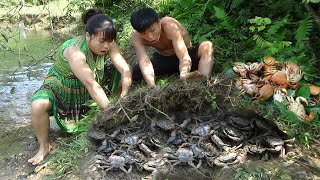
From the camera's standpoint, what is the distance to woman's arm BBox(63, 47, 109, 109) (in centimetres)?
376

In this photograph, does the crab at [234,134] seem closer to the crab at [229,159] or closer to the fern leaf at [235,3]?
the crab at [229,159]

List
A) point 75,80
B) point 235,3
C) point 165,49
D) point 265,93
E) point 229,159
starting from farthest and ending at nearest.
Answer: point 235,3 < point 165,49 < point 75,80 < point 265,93 < point 229,159

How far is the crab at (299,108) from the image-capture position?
3582 millimetres

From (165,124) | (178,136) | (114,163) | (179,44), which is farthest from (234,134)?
(179,44)

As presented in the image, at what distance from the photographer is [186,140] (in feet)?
11.7

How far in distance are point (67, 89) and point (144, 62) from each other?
0.94 m

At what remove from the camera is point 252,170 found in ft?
10.3

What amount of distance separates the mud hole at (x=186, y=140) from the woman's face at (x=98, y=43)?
0.60m

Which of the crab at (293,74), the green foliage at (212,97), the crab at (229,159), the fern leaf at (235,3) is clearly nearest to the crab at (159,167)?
the crab at (229,159)

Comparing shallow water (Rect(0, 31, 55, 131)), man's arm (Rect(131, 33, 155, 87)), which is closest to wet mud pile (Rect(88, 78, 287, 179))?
man's arm (Rect(131, 33, 155, 87))

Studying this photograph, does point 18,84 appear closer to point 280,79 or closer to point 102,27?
point 102,27

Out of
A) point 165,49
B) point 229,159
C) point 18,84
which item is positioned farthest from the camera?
point 18,84

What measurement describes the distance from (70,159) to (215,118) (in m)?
1.52

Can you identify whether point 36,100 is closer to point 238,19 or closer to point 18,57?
point 238,19
